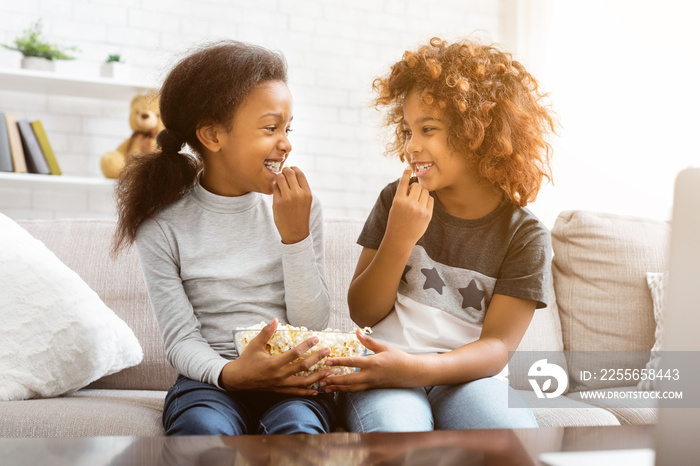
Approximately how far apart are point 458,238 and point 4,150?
2288 millimetres

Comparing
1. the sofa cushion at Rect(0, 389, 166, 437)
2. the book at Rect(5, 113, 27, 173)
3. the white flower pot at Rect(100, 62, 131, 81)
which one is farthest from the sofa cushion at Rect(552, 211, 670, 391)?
the book at Rect(5, 113, 27, 173)

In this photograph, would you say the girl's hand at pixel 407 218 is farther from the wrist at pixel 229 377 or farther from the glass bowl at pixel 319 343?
the wrist at pixel 229 377

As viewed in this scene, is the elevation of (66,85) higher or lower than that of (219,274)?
higher

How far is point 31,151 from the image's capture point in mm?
3008

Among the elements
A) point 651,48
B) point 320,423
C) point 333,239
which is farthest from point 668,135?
point 320,423

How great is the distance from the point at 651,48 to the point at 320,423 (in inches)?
107

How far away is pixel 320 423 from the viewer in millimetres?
1134

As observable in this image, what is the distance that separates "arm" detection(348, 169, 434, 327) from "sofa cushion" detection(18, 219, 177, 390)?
2.09 ft

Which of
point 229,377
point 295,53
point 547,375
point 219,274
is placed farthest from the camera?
point 295,53

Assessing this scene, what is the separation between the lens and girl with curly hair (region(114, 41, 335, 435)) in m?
1.35

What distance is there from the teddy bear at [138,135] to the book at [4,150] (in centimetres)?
38

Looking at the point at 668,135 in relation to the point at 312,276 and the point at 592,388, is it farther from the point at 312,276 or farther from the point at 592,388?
the point at 312,276

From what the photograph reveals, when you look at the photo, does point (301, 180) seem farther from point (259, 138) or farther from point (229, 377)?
point (229, 377)

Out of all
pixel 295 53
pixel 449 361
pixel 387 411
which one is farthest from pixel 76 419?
pixel 295 53
